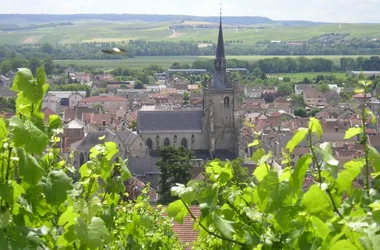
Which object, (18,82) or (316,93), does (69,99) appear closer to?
(316,93)

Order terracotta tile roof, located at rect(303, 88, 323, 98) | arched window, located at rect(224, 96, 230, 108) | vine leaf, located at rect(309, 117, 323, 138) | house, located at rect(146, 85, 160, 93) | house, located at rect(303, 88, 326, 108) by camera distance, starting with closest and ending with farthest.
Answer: vine leaf, located at rect(309, 117, 323, 138) → arched window, located at rect(224, 96, 230, 108) → house, located at rect(303, 88, 326, 108) → terracotta tile roof, located at rect(303, 88, 323, 98) → house, located at rect(146, 85, 160, 93)

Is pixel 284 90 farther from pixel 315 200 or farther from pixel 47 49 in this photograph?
pixel 315 200

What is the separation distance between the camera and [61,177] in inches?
126

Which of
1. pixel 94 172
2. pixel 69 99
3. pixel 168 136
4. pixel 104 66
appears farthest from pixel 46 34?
pixel 94 172

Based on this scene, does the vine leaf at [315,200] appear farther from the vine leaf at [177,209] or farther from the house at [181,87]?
the house at [181,87]

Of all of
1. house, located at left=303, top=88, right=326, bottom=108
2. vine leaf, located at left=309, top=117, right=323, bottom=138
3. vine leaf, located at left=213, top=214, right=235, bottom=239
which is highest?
vine leaf, located at left=309, top=117, right=323, bottom=138

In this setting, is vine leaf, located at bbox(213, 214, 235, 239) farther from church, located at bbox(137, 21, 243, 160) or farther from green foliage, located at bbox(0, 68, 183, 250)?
church, located at bbox(137, 21, 243, 160)

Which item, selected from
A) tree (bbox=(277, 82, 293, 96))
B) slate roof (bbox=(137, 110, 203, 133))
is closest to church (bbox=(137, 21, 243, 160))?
slate roof (bbox=(137, 110, 203, 133))

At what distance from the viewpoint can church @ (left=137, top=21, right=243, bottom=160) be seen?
35625 millimetres

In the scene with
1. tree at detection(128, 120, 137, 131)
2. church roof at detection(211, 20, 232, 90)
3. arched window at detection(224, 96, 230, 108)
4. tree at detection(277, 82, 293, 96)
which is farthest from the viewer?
tree at detection(277, 82, 293, 96)

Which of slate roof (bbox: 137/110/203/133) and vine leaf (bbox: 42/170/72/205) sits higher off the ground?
vine leaf (bbox: 42/170/72/205)

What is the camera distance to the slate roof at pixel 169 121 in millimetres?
36375

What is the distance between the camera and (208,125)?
36062 millimetres

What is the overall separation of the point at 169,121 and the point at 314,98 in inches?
1615
